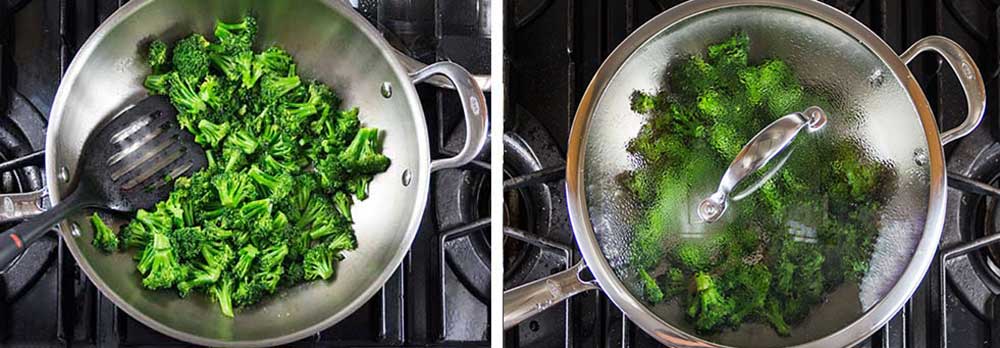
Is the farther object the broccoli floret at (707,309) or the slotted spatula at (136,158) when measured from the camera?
the slotted spatula at (136,158)

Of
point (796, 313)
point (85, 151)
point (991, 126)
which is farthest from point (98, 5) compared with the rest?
point (991, 126)

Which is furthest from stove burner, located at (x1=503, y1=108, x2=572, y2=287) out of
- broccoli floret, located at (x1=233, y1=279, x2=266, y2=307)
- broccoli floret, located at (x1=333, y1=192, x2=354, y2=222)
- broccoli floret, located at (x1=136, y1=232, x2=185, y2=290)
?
broccoli floret, located at (x1=136, y1=232, x2=185, y2=290)

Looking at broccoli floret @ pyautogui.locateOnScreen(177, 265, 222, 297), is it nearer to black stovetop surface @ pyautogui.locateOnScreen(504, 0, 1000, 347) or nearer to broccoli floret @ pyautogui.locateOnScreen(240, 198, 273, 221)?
broccoli floret @ pyautogui.locateOnScreen(240, 198, 273, 221)

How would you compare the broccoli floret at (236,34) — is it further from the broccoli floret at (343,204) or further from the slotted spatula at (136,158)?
the broccoli floret at (343,204)

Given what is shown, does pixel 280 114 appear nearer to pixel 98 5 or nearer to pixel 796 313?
pixel 98 5

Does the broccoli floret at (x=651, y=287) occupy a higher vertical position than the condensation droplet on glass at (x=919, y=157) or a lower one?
lower

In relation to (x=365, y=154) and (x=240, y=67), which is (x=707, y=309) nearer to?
(x=365, y=154)

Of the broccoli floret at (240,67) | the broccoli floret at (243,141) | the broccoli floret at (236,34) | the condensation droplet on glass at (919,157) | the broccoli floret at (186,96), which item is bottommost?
the condensation droplet on glass at (919,157)

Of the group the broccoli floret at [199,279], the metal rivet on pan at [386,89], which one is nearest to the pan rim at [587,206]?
the metal rivet on pan at [386,89]
